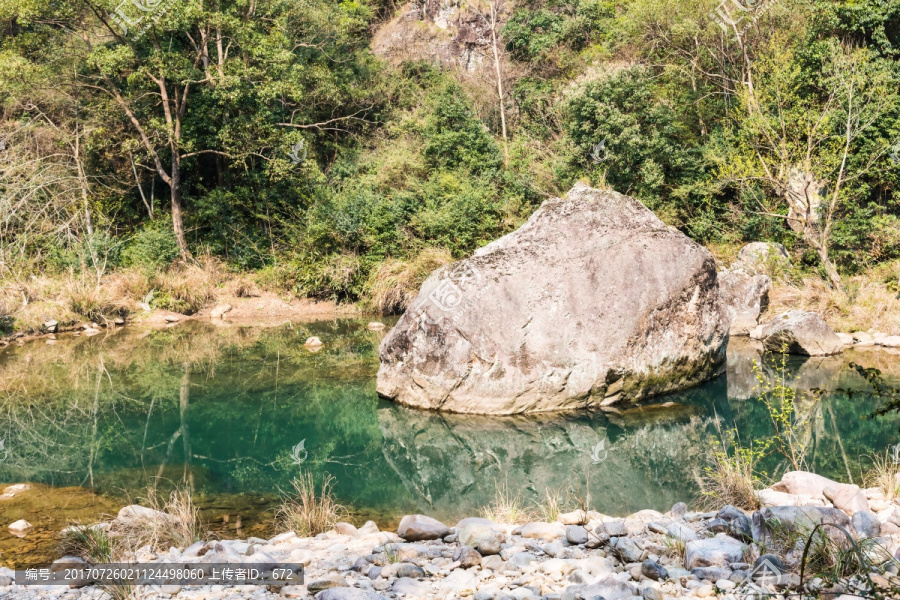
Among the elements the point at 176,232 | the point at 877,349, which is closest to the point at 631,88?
the point at 877,349

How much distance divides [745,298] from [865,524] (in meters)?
11.0

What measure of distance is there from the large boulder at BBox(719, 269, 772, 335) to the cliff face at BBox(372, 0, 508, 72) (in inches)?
652

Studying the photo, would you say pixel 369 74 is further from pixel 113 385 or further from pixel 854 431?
pixel 854 431

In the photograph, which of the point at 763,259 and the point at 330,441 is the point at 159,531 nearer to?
the point at 330,441

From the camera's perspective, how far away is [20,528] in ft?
19.7

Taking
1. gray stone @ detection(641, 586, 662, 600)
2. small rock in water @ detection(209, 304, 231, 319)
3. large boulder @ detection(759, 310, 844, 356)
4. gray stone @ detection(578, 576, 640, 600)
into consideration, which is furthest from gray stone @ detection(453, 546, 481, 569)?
small rock in water @ detection(209, 304, 231, 319)

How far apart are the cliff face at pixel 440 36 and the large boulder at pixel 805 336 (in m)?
18.6

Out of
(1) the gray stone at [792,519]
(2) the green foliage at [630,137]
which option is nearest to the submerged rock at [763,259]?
(2) the green foliage at [630,137]

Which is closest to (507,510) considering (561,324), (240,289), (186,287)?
(561,324)

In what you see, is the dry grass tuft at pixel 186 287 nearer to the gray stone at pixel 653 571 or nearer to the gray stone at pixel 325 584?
the gray stone at pixel 325 584

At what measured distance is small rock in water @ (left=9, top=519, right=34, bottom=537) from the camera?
593cm

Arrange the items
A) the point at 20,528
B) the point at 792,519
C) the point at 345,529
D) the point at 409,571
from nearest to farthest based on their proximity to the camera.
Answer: the point at 409,571, the point at 792,519, the point at 345,529, the point at 20,528

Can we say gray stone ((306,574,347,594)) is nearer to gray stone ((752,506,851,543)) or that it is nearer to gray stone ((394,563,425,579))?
gray stone ((394,563,425,579))

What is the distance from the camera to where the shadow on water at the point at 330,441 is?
688 centimetres
